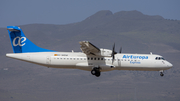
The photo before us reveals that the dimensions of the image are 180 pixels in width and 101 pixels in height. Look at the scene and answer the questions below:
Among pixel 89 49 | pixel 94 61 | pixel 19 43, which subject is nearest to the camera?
pixel 89 49

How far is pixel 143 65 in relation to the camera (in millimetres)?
44531

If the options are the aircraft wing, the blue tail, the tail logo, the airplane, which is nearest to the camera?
the aircraft wing

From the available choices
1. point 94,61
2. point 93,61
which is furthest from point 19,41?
point 94,61

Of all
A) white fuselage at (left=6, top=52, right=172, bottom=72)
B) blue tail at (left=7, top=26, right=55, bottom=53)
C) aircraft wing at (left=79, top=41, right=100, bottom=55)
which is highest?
blue tail at (left=7, top=26, right=55, bottom=53)

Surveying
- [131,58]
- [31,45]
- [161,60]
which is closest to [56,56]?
[31,45]

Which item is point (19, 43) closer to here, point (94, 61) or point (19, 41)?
point (19, 41)

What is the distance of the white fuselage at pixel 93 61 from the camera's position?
4403cm

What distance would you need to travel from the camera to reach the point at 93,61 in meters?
44.1

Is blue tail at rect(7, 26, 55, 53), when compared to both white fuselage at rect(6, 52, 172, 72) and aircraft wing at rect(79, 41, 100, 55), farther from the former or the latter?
aircraft wing at rect(79, 41, 100, 55)

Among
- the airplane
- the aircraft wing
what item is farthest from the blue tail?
the aircraft wing

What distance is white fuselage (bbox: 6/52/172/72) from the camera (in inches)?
1734

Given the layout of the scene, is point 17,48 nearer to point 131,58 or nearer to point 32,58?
point 32,58

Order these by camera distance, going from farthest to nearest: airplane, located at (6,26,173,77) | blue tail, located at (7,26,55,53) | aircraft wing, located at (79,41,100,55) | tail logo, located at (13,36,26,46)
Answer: tail logo, located at (13,36,26,46) < blue tail, located at (7,26,55,53) < airplane, located at (6,26,173,77) < aircraft wing, located at (79,41,100,55)

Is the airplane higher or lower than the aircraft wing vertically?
lower
